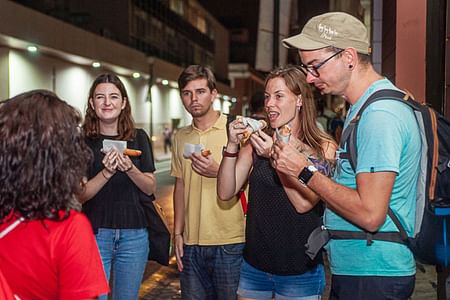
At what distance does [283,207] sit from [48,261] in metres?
1.77

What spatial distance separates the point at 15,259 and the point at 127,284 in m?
2.25

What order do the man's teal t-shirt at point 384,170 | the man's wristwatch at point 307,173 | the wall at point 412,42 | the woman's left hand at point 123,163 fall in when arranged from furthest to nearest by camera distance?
the wall at point 412,42, the woman's left hand at point 123,163, the man's wristwatch at point 307,173, the man's teal t-shirt at point 384,170

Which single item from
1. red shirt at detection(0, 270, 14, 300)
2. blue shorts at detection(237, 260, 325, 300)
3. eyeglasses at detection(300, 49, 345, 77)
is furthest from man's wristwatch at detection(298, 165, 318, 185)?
red shirt at detection(0, 270, 14, 300)

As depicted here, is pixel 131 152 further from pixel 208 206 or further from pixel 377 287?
pixel 377 287

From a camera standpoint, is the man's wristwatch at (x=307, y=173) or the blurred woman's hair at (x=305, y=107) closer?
the man's wristwatch at (x=307, y=173)

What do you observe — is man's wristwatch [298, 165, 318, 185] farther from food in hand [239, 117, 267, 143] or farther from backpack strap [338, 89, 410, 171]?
food in hand [239, 117, 267, 143]

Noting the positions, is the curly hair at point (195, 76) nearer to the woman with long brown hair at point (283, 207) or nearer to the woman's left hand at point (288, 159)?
the woman with long brown hair at point (283, 207)

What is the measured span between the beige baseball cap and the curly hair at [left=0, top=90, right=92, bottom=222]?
1.28 meters

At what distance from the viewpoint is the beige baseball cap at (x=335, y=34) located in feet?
9.00

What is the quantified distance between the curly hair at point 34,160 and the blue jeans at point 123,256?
212 cm

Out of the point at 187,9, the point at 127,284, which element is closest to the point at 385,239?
the point at 127,284

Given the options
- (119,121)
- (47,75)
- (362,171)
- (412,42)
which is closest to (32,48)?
(47,75)

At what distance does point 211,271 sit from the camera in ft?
13.8

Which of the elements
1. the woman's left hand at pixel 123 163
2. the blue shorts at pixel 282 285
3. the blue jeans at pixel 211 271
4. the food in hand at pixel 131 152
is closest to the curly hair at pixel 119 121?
the food in hand at pixel 131 152
